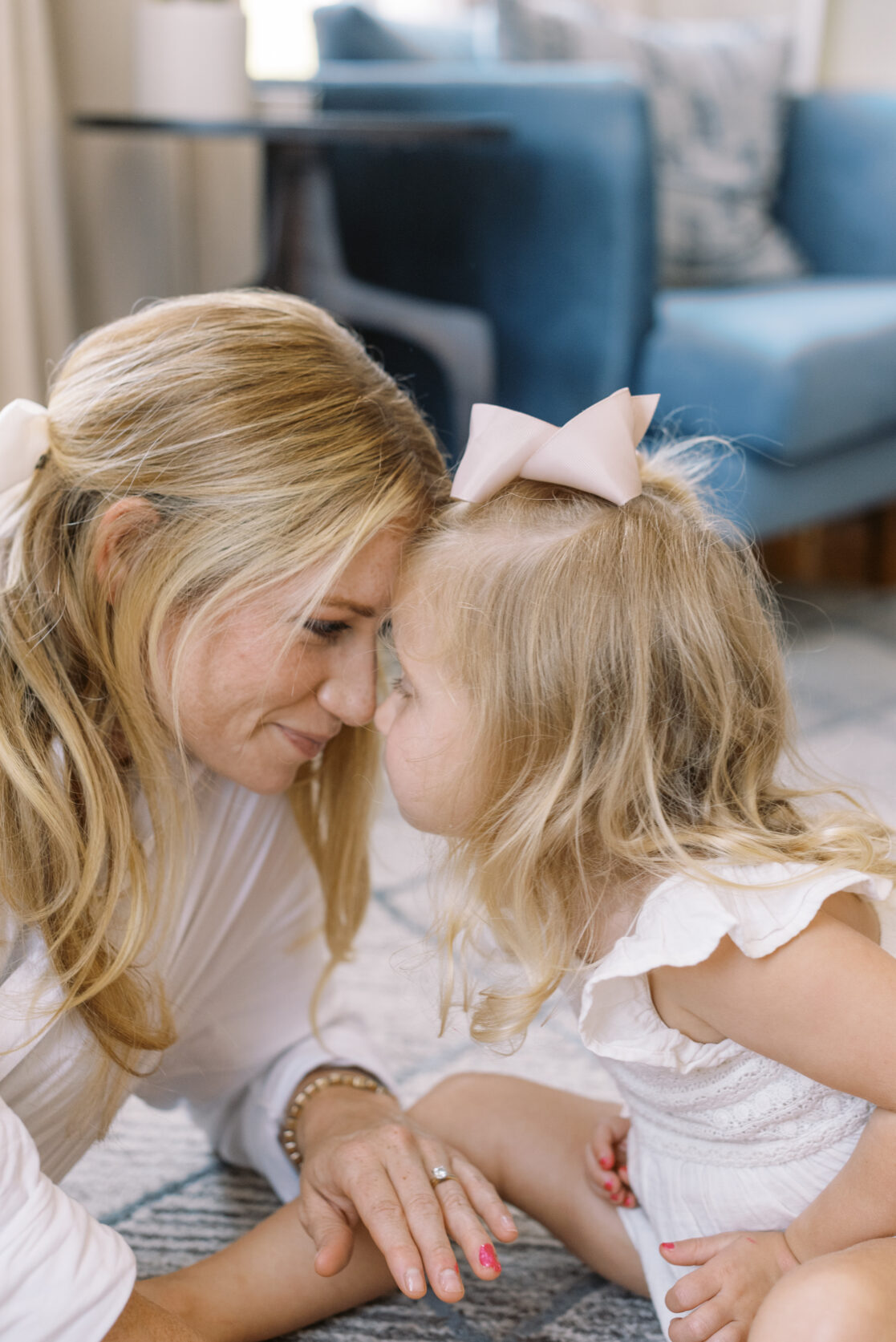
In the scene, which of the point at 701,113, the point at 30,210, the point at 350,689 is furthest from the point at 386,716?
the point at 701,113

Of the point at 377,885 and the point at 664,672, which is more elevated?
the point at 664,672

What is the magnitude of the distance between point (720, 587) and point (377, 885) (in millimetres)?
811

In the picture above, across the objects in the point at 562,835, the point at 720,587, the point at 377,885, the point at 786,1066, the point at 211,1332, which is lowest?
the point at 377,885

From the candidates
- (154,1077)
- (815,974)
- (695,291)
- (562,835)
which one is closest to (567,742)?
(562,835)

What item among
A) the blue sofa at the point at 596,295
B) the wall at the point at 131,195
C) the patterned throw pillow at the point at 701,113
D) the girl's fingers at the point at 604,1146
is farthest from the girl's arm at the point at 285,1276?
the patterned throw pillow at the point at 701,113

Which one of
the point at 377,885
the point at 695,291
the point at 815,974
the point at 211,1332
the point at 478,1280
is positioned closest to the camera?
the point at 815,974

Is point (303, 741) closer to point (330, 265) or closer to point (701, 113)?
point (330, 265)

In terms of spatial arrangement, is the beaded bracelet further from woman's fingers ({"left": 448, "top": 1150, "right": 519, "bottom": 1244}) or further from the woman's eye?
the woman's eye

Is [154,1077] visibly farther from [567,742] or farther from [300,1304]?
[567,742]

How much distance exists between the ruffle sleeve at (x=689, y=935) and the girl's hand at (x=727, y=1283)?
0.36ft

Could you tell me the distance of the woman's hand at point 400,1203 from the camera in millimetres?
776

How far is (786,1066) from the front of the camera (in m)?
0.75

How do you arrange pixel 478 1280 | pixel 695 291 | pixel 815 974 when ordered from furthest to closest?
pixel 695 291 → pixel 478 1280 → pixel 815 974

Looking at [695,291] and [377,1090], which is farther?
[695,291]
